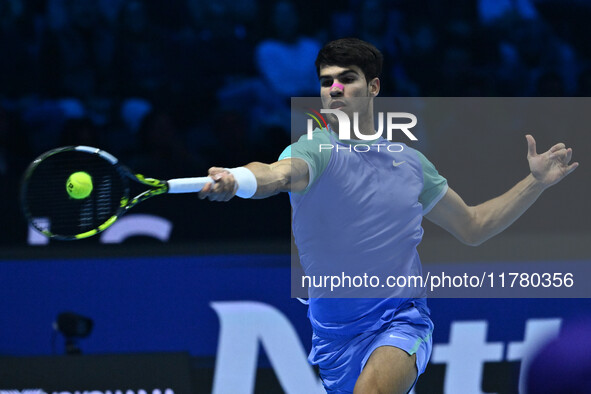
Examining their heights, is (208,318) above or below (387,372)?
above

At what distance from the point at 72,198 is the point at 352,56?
134 cm

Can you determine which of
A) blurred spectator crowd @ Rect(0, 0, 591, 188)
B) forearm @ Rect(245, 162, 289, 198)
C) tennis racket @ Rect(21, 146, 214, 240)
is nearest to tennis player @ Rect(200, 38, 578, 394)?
forearm @ Rect(245, 162, 289, 198)

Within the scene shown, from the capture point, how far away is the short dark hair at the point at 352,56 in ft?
13.5

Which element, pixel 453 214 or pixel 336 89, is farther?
pixel 453 214

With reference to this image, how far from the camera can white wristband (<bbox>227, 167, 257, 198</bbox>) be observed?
3411 mm

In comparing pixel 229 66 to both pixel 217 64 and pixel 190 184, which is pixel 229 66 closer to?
pixel 217 64

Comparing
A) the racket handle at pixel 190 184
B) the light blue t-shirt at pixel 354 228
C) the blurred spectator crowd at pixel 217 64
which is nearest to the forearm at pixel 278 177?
the light blue t-shirt at pixel 354 228

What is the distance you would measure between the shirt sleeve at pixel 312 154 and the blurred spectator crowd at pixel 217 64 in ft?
9.99

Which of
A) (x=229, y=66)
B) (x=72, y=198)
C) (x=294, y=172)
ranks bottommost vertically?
(x=72, y=198)

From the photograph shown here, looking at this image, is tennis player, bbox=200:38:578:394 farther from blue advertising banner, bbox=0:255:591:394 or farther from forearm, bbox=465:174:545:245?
blue advertising banner, bbox=0:255:591:394

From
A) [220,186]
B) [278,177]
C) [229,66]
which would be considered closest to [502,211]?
[278,177]

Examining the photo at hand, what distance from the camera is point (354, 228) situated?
4023mm

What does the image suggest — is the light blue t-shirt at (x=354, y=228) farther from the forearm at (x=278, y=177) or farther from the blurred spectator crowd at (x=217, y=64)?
the blurred spectator crowd at (x=217, y=64)

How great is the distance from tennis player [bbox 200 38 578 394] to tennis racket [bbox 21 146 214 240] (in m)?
0.69
